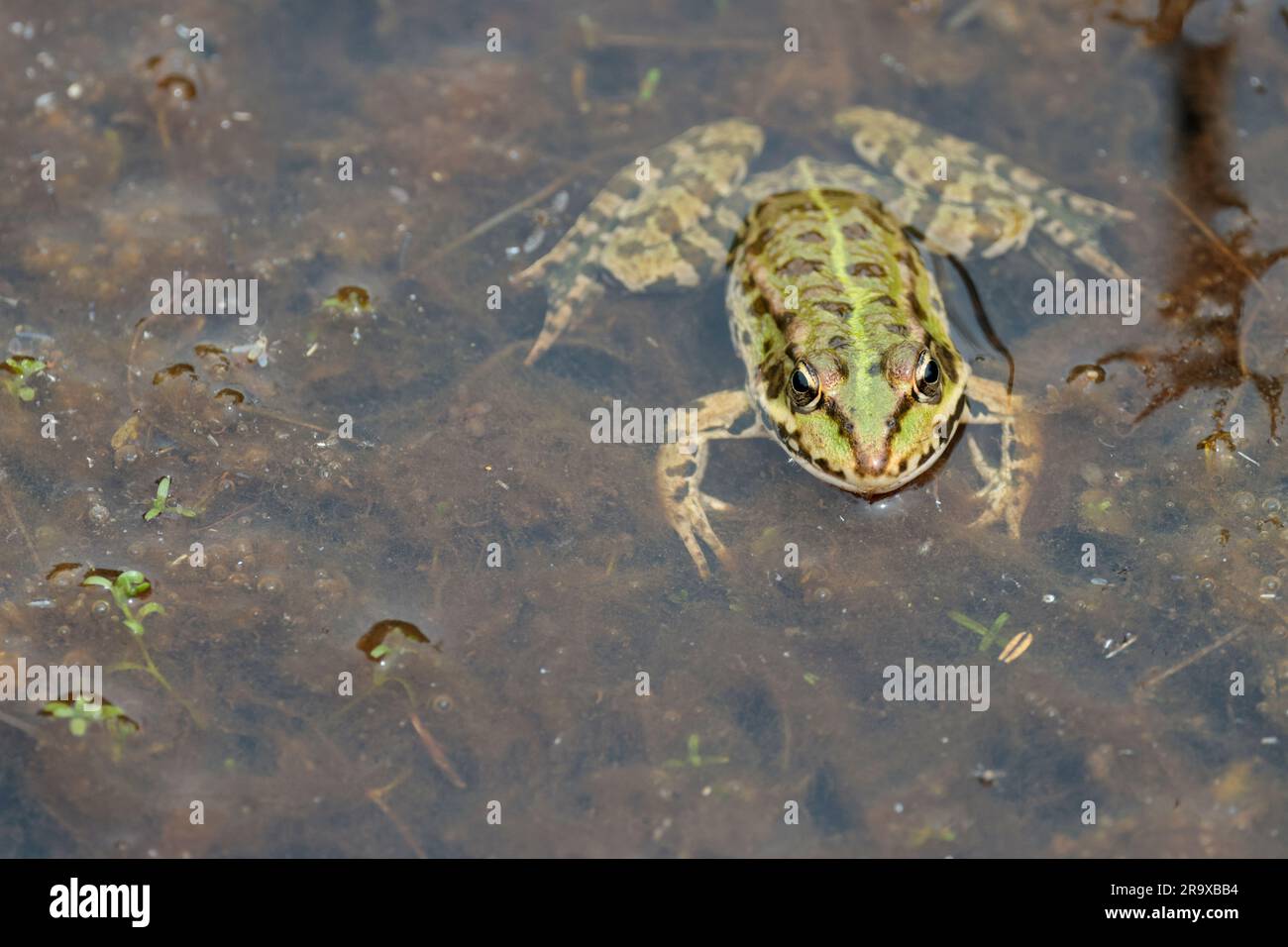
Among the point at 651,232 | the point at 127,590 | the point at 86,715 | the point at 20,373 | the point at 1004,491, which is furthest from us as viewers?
the point at 651,232

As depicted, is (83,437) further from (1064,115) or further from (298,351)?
(1064,115)

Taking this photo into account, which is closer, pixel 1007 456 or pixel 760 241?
pixel 1007 456

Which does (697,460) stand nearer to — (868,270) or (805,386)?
(805,386)

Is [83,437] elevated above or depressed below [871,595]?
above

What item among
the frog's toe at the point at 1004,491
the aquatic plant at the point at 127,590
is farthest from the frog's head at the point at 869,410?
the aquatic plant at the point at 127,590

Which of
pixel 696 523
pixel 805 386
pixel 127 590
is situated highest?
pixel 805 386

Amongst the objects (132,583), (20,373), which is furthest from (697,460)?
(20,373)
